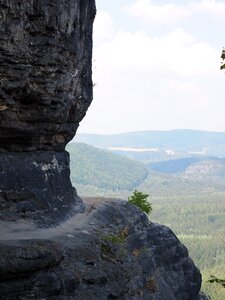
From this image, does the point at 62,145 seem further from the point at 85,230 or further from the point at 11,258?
the point at 11,258

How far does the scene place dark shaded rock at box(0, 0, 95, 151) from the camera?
2088 cm

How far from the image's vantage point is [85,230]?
23.5 meters

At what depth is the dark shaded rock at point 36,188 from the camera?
70.5 ft

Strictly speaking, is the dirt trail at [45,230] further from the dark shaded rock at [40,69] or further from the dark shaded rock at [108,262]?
the dark shaded rock at [40,69]

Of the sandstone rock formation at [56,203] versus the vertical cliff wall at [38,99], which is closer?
the sandstone rock formation at [56,203]

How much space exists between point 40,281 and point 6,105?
803cm

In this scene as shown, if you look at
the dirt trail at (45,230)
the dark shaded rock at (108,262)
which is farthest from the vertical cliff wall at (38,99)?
the dark shaded rock at (108,262)

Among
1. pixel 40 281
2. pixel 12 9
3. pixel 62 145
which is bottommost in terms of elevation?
pixel 40 281

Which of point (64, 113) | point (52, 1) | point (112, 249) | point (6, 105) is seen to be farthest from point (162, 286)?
point (52, 1)

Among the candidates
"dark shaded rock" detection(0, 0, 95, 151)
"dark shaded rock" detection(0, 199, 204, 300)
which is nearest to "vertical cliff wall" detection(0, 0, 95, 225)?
"dark shaded rock" detection(0, 0, 95, 151)

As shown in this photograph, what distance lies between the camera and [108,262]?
21.8 m

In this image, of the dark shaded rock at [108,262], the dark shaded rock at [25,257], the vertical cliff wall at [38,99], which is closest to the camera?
the dark shaded rock at [25,257]

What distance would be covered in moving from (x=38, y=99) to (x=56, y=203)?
212 inches

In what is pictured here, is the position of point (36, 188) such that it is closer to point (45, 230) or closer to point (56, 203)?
point (56, 203)
